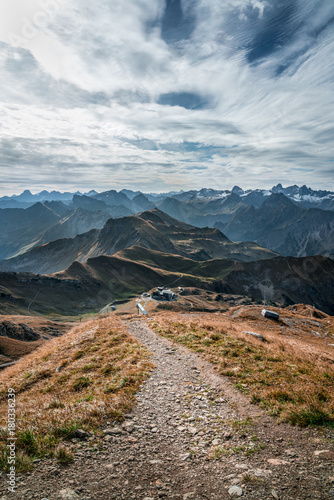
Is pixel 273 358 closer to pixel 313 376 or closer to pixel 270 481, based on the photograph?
pixel 313 376

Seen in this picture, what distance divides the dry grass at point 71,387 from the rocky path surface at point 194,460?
587 millimetres

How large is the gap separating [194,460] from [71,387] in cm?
731

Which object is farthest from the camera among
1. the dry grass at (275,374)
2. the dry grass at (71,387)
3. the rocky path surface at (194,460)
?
the dry grass at (275,374)

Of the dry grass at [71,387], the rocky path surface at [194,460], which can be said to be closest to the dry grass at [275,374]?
the rocky path surface at [194,460]

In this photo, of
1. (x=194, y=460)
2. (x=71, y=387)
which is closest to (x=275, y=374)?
(x=194, y=460)

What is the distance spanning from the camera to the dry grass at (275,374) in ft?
28.5

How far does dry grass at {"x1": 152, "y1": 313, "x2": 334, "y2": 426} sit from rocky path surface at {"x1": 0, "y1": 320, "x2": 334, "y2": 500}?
737 millimetres

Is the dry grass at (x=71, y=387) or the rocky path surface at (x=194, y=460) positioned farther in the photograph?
the dry grass at (x=71, y=387)

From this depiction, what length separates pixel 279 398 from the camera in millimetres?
9820

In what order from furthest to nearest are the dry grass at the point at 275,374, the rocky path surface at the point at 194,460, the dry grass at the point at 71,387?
the dry grass at the point at 275,374, the dry grass at the point at 71,387, the rocky path surface at the point at 194,460

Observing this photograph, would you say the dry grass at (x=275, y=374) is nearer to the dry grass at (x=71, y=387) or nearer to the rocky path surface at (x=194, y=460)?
the rocky path surface at (x=194, y=460)

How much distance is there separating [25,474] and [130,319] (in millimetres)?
23296

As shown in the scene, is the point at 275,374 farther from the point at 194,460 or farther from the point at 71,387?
the point at 71,387

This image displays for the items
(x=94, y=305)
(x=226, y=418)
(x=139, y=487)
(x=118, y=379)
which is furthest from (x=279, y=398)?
(x=94, y=305)
